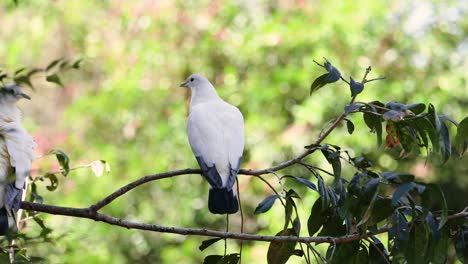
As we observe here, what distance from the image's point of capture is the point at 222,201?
2240 mm

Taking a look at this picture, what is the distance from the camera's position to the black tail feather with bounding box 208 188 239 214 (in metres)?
2.21

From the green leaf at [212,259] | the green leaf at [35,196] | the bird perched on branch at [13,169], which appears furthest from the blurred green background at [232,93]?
the green leaf at [212,259]

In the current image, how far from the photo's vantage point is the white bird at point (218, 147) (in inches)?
88.8

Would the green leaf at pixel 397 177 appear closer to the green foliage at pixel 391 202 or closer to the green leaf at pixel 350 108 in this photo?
the green foliage at pixel 391 202

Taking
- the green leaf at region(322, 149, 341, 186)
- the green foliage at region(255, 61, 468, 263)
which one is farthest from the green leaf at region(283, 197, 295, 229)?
the green leaf at region(322, 149, 341, 186)

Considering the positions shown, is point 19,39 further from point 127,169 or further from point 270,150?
point 270,150

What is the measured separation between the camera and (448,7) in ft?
17.1

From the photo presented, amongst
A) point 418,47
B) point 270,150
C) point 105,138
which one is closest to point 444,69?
point 418,47

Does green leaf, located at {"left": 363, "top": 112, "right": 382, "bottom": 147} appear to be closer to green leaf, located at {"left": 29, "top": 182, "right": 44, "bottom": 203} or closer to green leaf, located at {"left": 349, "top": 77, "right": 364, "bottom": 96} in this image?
green leaf, located at {"left": 349, "top": 77, "right": 364, "bottom": 96}

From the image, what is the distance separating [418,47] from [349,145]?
0.87m

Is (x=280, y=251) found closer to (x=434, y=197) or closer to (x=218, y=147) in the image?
(x=434, y=197)

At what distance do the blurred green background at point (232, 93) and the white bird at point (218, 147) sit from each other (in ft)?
6.14

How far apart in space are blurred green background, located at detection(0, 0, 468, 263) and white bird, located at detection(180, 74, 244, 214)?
1.87 m

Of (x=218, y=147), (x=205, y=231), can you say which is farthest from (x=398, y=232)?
(x=218, y=147)
